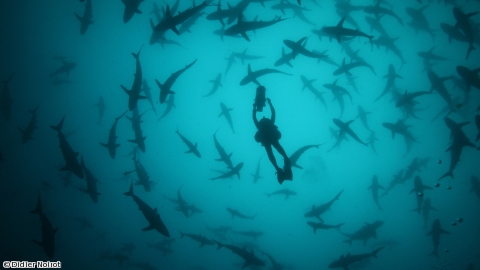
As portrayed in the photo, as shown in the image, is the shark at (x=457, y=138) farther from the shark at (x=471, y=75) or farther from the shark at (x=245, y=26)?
the shark at (x=245, y=26)

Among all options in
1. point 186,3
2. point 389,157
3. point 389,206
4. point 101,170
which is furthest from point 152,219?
point 389,157

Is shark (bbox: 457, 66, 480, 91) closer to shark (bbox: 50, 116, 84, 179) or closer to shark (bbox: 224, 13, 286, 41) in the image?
shark (bbox: 224, 13, 286, 41)

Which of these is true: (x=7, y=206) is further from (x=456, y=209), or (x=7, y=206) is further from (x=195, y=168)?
(x=456, y=209)

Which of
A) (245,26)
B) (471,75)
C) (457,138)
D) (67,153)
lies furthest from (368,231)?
(67,153)

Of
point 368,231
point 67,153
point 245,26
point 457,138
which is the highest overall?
point 245,26

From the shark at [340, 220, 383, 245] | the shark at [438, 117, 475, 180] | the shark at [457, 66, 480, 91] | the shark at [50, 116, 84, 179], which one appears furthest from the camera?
the shark at [340, 220, 383, 245]

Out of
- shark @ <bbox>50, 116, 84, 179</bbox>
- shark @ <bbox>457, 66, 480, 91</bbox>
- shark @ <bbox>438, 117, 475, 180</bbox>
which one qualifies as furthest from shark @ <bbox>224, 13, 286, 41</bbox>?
shark @ <bbox>438, 117, 475, 180</bbox>

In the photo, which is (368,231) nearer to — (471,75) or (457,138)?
(457,138)

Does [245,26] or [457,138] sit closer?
[457,138]

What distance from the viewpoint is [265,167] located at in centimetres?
5478

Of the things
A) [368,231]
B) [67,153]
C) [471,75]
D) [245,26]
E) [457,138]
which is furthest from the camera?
[368,231]

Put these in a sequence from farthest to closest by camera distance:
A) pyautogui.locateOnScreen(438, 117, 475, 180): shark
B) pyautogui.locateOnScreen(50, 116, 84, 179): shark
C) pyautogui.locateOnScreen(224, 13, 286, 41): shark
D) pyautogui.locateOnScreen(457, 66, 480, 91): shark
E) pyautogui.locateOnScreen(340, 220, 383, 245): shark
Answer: pyautogui.locateOnScreen(340, 220, 383, 245): shark, pyautogui.locateOnScreen(224, 13, 286, 41): shark, pyautogui.locateOnScreen(438, 117, 475, 180): shark, pyautogui.locateOnScreen(457, 66, 480, 91): shark, pyautogui.locateOnScreen(50, 116, 84, 179): shark

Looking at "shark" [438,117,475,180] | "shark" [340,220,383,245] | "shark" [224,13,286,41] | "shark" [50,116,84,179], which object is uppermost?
"shark" [224,13,286,41]

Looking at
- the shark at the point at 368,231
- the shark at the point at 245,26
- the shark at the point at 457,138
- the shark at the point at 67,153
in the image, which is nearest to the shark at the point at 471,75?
the shark at the point at 457,138
